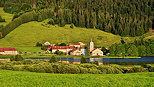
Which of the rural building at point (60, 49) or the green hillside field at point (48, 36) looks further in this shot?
the green hillside field at point (48, 36)

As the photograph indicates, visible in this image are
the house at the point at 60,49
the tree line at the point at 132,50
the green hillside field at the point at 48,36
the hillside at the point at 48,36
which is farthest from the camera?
the hillside at the point at 48,36

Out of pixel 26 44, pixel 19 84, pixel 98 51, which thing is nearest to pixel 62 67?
pixel 19 84

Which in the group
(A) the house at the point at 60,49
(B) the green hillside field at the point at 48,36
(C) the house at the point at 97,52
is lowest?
(C) the house at the point at 97,52

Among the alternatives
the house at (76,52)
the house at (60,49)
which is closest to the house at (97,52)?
the house at (76,52)

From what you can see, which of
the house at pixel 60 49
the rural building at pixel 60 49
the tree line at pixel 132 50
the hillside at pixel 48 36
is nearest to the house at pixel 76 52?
the house at pixel 60 49

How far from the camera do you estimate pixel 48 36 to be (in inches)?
6964

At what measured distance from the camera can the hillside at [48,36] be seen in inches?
6509

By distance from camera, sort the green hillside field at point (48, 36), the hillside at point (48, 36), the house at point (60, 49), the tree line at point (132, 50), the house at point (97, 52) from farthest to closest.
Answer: the hillside at point (48, 36) < the green hillside field at point (48, 36) < the house at point (60, 49) < the house at point (97, 52) < the tree line at point (132, 50)

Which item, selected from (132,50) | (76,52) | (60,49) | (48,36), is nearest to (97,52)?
(76,52)

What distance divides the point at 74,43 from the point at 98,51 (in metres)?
32.3

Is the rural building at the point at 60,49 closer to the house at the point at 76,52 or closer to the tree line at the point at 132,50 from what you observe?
the house at the point at 76,52

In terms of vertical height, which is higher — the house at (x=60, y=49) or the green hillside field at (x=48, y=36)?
the green hillside field at (x=48, y=36)

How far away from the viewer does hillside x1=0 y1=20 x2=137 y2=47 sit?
165337 millimetres

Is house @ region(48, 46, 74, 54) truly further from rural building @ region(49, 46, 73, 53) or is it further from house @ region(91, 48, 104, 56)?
house @ region(91, 48, 104, 56)
